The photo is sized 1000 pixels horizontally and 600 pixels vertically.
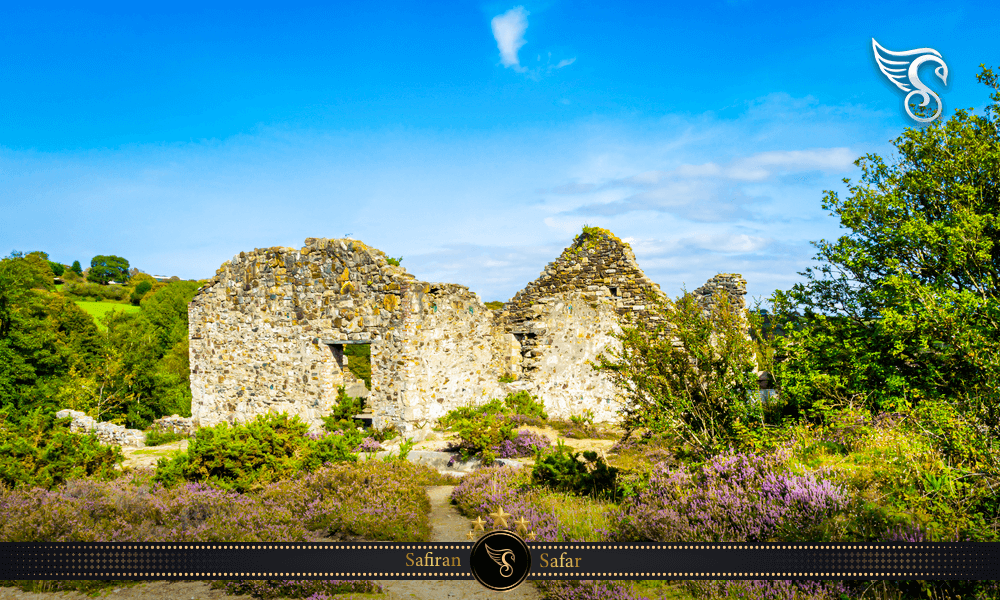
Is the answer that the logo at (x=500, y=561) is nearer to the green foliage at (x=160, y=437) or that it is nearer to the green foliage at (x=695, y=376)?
the green foliage at (x=695, y=376)

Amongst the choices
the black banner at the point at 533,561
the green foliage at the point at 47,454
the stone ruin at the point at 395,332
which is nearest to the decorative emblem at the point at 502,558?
the black banner at the point at 533,561

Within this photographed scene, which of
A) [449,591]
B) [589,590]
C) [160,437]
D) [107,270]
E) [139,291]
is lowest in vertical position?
[449,591]

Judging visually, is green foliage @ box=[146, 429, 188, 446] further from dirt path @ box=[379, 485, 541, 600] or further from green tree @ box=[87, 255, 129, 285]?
green tree @ box=[87, 255, 129, 285]

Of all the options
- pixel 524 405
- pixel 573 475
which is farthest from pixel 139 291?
pixel 573 475

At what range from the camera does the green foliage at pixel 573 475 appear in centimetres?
701

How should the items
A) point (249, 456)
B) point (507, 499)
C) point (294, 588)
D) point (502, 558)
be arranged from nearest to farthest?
point (502, 558)
point (294, 588)
point (507, 499)
point (249, 456)

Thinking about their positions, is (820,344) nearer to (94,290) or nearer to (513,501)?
(513,501)

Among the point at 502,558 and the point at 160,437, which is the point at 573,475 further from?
the point at 160,437

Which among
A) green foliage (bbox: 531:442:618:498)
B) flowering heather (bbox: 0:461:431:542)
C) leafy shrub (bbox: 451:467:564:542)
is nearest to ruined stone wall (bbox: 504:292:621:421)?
leafy shrub (bbox: 451:467:564:542)

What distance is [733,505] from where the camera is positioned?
4746 millimetres

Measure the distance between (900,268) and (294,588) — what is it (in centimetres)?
905

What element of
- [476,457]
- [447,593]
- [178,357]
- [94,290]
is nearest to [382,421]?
[476,457]

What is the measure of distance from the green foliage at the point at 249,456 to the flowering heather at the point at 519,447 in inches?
101

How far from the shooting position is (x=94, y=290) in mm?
54031
